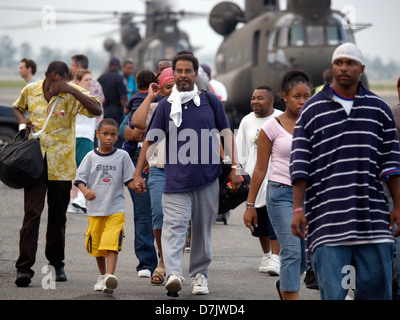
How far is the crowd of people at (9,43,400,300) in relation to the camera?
5066 millimetres

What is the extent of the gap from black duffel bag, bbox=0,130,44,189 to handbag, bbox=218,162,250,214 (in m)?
1.65

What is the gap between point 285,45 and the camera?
2361 centimetres

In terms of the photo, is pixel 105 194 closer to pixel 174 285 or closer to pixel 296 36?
pixel 174 285

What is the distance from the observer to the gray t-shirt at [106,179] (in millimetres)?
7746

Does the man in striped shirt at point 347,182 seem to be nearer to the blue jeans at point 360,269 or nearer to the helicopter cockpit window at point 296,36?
the blue jeans at point 360,269

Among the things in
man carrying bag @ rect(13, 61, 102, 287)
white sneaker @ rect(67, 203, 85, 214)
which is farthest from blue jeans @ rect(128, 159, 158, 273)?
white sneaker @ rect(67, 203, 85, 214)

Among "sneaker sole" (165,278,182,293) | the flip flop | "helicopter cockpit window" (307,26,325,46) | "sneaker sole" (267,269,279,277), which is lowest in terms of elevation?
"sneaker sole" (165,278,182,293)


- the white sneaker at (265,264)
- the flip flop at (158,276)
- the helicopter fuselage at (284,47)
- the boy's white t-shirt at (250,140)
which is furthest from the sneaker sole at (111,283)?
the helicopter fuselage at (284,47)

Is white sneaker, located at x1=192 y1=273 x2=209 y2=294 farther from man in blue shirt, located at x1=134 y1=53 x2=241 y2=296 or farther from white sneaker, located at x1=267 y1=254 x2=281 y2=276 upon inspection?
white sneaker, located at x1=267 y1=254 x2=281 y2=276

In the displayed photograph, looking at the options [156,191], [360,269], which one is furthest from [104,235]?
[360,269]

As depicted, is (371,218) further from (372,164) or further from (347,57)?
(347,57)

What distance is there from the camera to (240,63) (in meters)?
27.3

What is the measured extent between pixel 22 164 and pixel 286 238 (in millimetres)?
→ 2600
